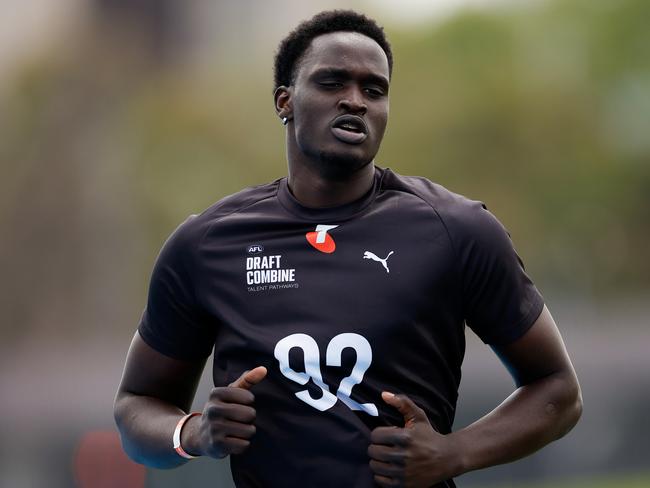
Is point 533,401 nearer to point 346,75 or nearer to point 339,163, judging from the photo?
point 339,163

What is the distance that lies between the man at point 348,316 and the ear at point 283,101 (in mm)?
71

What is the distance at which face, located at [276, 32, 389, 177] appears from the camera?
441cm

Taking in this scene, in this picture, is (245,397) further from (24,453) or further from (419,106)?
(419,106)

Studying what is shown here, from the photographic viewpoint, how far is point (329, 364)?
4.25 metres

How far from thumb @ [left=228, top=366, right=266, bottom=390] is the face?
78 centimetres

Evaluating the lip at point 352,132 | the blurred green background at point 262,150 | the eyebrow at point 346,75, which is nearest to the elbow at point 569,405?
the lip at point 352,132

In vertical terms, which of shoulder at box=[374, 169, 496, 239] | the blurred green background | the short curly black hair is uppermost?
the blurred green background

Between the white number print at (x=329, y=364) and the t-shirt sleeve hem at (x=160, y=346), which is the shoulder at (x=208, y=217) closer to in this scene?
the t-shirt sleeve hem at (x=160, y=346)

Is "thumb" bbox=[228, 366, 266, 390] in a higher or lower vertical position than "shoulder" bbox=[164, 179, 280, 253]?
lower

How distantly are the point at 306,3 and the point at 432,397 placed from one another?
59.4 m

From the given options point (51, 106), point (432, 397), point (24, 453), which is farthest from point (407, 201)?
point (51, 106)

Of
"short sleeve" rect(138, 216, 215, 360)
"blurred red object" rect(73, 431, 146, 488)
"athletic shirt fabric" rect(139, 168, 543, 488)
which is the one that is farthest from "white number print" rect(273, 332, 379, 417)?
"blurred red object" rect(73, 431, 146, 488)

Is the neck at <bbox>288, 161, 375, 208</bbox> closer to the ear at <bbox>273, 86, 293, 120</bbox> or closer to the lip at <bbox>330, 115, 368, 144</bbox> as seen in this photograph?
the lip at <bbox>330, 115, 368, 144</bbox>

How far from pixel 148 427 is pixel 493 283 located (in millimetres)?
1380
